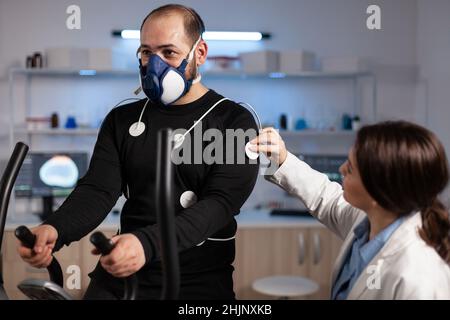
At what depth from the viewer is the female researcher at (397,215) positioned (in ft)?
2.93

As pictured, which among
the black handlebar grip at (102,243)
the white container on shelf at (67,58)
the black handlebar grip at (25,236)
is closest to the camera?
the black handlebar grip at (102,243)

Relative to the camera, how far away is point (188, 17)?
3.70 ft

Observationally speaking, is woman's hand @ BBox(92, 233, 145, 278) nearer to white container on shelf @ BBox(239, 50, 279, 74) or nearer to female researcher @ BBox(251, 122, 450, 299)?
female researcher @ BBox(251, 122, 450, 299)

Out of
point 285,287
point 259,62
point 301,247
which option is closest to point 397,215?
point 285,287

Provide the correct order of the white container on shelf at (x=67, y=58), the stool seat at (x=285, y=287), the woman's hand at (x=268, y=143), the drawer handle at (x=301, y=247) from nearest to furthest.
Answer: the woman's hand at (x=268, y=143)
the stool seat at (x=285, y=287)
the drawer handle at (x=301, y=247)
the white container on shelf at (x=67, y=58)

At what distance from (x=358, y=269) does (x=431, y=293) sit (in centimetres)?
16

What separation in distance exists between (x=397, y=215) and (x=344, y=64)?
2.53 m

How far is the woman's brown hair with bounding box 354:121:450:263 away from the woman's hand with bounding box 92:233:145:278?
412 mm

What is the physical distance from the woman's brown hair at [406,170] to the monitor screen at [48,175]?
272cm

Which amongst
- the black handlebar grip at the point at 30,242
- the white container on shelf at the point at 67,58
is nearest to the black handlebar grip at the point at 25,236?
the black handlebar grip at the point at 30,242

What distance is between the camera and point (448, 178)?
0.98m

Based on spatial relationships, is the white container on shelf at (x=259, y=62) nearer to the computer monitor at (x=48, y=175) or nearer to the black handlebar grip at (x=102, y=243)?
the computer monitor at (x=48, y=175)
